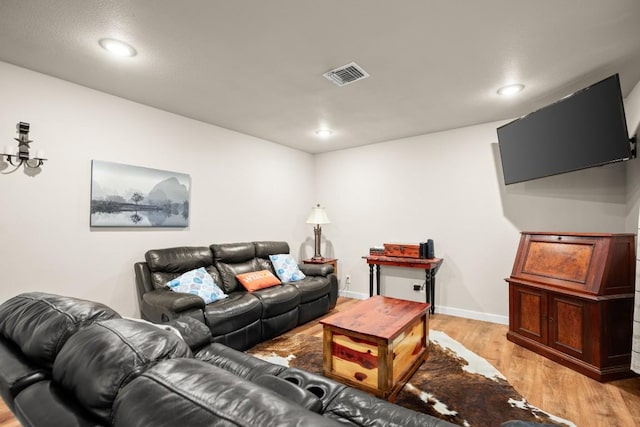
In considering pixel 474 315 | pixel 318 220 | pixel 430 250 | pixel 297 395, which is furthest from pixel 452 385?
pixel 318 220

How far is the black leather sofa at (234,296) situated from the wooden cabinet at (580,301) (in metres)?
2.26

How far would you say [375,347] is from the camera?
7.15ft

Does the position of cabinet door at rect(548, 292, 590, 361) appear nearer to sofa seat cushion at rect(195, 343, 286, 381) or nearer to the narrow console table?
the narrow console table

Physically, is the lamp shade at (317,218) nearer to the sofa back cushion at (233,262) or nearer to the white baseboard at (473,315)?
the sofa back cushion at (233,262)

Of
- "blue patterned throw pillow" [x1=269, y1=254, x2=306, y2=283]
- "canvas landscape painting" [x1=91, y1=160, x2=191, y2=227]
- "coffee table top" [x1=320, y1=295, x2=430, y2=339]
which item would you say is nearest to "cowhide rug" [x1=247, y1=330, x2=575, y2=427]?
"coffee table top" [x1=320, y1=295, x2=430, y2=339]

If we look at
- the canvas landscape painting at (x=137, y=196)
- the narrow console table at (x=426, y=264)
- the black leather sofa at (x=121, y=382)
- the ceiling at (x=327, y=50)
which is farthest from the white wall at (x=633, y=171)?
the canvas landscape painting at (x=137, y=196)

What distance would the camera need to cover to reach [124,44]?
221 cm

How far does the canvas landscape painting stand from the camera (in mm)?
2980

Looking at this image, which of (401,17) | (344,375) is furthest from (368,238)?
(401,17)

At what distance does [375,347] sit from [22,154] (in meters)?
3.19

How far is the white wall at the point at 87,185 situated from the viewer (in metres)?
2.53

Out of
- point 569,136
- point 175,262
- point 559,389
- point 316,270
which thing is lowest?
point 559,389

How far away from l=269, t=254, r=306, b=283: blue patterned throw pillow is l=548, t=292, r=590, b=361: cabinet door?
272 centimetres

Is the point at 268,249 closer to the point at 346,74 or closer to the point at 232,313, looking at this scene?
the point at 232,313
